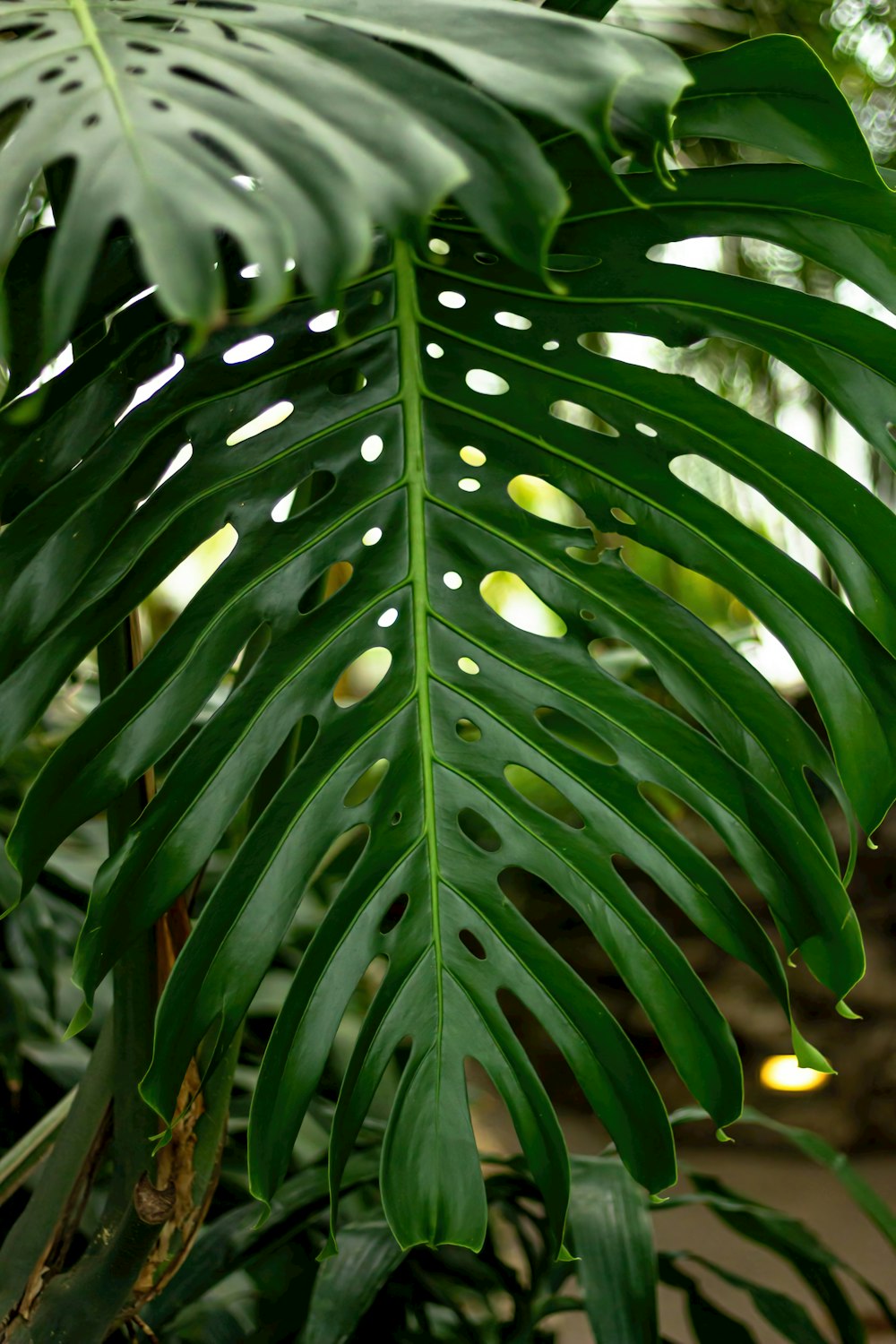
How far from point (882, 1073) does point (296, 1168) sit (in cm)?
215

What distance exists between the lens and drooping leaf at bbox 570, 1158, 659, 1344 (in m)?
0.82

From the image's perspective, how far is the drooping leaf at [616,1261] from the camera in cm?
82

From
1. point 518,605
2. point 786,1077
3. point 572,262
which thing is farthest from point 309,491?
→ point 518,605

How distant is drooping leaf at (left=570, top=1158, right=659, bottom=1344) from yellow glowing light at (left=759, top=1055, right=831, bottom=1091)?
1970 mm

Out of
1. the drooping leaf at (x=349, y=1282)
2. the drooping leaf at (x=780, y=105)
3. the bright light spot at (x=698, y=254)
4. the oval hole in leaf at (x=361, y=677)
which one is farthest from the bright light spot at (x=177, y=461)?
the oval hole in leaf at (x=361, y=677)

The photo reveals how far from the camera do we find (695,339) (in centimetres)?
58

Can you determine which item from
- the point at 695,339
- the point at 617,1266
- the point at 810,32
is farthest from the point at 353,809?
the point at 810,32

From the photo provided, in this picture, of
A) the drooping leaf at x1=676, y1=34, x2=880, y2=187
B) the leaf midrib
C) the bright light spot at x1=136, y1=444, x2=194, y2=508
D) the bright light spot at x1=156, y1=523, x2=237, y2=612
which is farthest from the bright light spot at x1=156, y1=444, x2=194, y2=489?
the bright light spot at x1=156, y1=523, x2=237, y2=612

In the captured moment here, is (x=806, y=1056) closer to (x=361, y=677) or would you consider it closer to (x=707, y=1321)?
(x=707, y=1321)

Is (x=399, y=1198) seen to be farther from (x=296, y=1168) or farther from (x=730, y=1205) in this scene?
(x=296, y=1168)

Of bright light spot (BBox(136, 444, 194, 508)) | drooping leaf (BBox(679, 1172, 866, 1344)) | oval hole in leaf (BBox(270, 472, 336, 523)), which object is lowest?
drooping leaf (BBox(679, 1172, 866, 1344))

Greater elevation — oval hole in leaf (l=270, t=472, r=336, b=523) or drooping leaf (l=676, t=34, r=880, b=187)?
drooping leaf (l=676, t=34, r=880, b=187)

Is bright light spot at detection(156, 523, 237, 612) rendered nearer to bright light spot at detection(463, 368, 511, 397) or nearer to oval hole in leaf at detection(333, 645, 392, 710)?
oval hole in leaf at detection(333, 645, 392, 710)

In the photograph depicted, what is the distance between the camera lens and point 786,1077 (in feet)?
9.01
